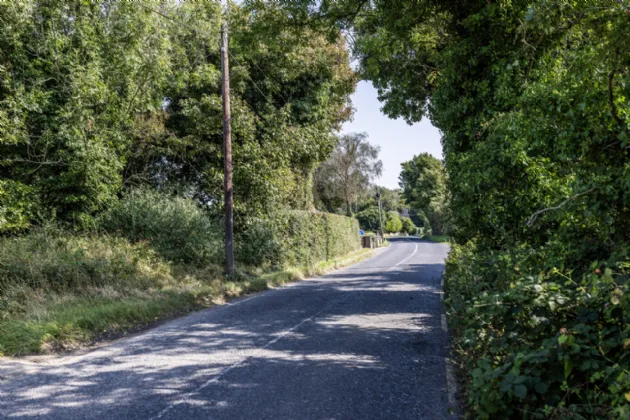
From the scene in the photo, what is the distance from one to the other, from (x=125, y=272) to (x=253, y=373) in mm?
7851

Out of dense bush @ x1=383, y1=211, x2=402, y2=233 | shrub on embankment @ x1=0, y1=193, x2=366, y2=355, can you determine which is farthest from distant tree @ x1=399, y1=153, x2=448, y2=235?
shrub on embankment @ x1=0, y1=193, x2=366, y2=355

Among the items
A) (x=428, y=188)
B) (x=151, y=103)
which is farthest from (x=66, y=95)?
(x=428, y=188)

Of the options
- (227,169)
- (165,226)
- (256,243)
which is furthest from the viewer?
(256,243)

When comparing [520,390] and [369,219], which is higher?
[369,219]

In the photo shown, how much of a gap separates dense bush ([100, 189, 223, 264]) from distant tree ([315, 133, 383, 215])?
2590 cm

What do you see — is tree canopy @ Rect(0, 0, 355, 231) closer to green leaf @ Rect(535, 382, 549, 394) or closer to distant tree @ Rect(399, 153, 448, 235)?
green leaf @ Rect(535, 382, 549, 394)

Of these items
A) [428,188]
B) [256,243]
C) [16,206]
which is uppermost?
[428,188]

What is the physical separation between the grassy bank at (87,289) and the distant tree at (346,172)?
28592 mm

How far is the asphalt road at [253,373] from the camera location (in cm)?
502

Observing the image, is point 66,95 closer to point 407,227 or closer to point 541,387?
point 541,387

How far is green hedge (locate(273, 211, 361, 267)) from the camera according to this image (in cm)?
2084

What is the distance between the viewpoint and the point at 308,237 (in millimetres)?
23859

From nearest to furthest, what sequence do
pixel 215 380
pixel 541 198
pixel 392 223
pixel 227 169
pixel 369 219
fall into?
pixel 215 380 < pixel 541 198 < pixel 227 169 < pixel 369 219 < pixel 392 223

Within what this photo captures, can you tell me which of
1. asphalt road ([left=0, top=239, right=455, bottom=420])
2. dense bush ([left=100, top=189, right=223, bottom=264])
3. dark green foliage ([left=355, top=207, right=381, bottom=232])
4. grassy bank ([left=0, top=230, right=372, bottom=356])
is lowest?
asphalt road ([left=0, top=239, right=455, bottom=420])
